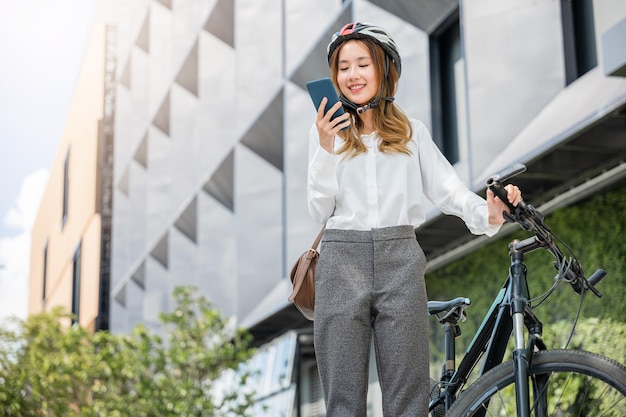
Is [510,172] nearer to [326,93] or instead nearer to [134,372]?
[326,93]

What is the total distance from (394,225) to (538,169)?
560cm

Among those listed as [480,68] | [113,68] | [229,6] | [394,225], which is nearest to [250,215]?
[229,6]

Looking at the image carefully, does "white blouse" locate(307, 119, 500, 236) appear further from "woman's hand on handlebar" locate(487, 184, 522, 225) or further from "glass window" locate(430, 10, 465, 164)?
"glass window" locate(430, 10, 465, 164)

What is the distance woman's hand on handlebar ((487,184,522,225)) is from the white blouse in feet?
0.14

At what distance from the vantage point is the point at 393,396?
12.0 feet

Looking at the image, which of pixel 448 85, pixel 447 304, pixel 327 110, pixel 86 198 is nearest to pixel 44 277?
pixel 86 198

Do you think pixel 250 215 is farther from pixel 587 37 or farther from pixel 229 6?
pixel 587 37

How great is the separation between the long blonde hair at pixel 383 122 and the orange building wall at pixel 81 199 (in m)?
32.5

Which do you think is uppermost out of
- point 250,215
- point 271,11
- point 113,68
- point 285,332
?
point 113,68

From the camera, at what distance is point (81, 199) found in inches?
1576

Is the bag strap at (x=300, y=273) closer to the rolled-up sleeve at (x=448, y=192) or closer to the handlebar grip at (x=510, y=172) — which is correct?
the rolled-up sleeve at (x=448, y=192)

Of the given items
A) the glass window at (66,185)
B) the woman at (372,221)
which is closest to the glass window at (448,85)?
the woman at (372,221)

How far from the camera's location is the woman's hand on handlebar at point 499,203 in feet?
11.7

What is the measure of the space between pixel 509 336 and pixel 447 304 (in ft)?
1.69
